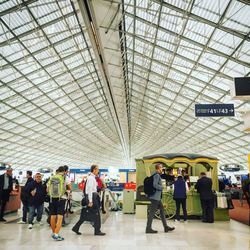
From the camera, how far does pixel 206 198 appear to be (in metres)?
10.1

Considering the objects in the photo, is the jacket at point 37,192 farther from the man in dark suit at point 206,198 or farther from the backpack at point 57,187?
the man in dark suit at point 206,198

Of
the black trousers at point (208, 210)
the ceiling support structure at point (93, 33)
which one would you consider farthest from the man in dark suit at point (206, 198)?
the ceiling support structure at point (93, 33)

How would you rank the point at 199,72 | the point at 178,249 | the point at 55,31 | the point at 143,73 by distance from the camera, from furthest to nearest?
1. the point at 143,73
2. the point at 199,72
3. the point at 55,31
4. the point at 178,249

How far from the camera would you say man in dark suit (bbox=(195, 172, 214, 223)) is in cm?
1012

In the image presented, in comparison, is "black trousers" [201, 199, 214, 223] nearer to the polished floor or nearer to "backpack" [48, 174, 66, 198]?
the polished floor

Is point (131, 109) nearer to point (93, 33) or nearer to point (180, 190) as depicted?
point (93, 33)

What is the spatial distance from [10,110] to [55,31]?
12905 mm

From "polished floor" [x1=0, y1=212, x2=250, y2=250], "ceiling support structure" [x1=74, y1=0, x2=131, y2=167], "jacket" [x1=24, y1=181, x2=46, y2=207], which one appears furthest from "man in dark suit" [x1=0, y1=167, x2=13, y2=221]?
"ceiling support structure" [x1=74, y1=0, x2=131, y2=167]

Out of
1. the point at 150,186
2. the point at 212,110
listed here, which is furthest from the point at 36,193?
the point at 212,110

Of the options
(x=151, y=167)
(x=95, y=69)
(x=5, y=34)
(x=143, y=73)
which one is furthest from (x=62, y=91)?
(x=151, y=167)

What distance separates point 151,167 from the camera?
12.2m

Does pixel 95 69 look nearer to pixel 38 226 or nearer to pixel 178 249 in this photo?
pixel 38 226

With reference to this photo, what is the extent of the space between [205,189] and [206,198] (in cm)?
31

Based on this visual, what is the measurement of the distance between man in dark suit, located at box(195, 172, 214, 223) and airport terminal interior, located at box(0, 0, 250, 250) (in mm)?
43
